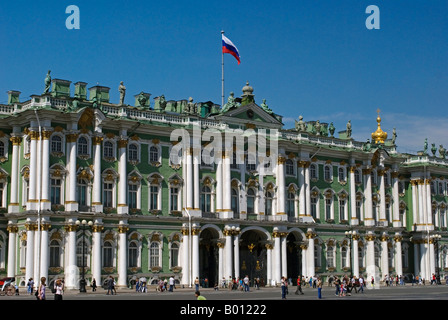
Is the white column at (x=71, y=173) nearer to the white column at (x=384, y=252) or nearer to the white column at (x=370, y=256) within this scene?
the white column at (x=370, y=256)

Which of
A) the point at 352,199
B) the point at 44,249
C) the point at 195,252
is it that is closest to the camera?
the point at 44,249

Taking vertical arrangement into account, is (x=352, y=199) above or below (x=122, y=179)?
below

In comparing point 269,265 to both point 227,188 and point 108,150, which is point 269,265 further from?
point 108,150

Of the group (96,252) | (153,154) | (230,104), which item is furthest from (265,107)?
(96,252)

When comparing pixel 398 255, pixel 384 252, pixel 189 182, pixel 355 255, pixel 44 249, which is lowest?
pixel 398 255

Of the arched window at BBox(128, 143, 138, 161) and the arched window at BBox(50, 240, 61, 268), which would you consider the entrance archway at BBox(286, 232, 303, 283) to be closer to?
the arched window at BBox(128, 143, 138, 161)

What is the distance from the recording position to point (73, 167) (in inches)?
2432

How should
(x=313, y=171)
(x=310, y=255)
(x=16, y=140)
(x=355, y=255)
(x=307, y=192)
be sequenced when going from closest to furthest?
(x=16, y=140) < (x=310, y=255) < (x=307, y=192) < (x=313, y=171) < (x=355, y=255)

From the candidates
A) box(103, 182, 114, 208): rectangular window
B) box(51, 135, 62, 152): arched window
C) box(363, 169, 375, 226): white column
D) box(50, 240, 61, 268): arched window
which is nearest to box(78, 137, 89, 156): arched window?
box(51, 135, 62, 152): arched window

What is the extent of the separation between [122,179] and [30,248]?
969cm

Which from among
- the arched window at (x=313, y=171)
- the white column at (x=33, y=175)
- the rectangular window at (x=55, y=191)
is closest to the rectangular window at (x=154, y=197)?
the rectangular window at (x=55, y=191)

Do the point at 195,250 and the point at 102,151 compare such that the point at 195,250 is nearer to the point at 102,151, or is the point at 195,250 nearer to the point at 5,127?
the point at 102,151

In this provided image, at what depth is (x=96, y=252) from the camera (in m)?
62.1

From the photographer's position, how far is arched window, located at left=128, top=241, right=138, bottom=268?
213 feet
